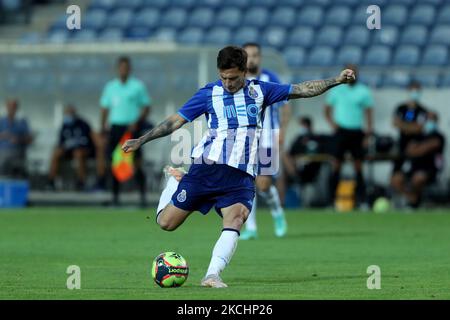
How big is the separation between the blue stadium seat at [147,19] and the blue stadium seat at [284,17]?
2.94 m

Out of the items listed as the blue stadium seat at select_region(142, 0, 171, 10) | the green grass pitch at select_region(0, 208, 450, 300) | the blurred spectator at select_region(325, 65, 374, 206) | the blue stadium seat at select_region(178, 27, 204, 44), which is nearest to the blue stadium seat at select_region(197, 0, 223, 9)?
the blue stadium seat at select_region(142, 0, 171, 10)

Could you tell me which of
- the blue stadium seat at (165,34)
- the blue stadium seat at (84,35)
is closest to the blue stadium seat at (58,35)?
the blue stadium seat at (84,35)

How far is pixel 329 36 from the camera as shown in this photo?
92.8 feet

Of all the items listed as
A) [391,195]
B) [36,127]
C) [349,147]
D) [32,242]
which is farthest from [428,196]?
[32,242]

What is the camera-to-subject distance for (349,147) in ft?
73.2

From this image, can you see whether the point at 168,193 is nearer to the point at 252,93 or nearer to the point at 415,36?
the point at 252,93

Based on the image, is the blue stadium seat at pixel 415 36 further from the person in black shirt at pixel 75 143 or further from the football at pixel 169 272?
the football at pixel 169 272

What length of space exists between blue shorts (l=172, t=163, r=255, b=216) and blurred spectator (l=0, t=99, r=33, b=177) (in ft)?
48.5

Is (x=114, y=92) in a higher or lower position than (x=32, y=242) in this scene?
higher

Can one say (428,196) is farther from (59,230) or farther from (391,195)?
(59,230)

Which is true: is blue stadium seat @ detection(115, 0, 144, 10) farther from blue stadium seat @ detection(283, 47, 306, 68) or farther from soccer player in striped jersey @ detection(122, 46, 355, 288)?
soccer player in striped jersey @ detection(122, 46, 355, 288)

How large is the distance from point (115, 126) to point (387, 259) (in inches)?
408

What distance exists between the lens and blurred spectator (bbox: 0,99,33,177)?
24.7 meters

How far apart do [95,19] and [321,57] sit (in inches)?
252
